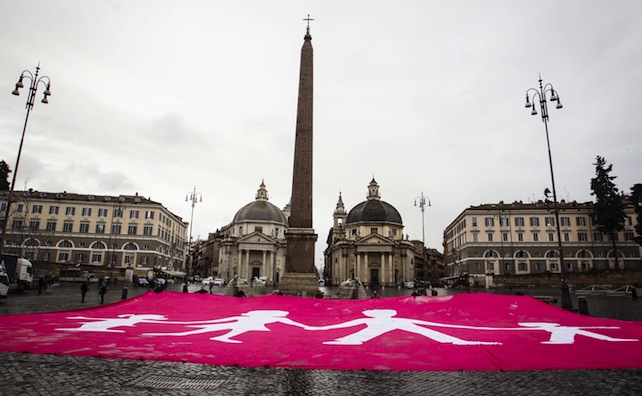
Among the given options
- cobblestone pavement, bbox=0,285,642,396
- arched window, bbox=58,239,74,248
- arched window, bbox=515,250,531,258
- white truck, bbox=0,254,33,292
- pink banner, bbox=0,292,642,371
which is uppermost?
arched window, bbox=58,239,74,248

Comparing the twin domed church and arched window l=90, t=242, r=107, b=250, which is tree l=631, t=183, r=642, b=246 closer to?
the twin domed church

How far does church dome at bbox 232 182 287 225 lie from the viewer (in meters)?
85.2

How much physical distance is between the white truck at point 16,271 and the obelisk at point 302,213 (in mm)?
17051

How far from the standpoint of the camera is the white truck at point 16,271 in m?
26.7

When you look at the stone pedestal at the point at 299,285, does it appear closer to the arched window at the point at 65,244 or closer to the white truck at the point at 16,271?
the white truck at the point at 16,271

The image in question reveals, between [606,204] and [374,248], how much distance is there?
3491 cm

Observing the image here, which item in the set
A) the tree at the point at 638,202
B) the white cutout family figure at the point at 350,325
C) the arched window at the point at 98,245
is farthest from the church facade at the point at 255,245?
the white cutout family figure at the point at 350,325

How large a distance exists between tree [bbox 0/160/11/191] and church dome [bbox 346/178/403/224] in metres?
57.9

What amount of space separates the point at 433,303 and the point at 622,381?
855 centimetres

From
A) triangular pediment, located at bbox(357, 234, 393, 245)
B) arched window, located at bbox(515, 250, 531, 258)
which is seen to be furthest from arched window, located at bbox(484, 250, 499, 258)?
triangular pediment, located at bbox(357, 234, 393, 245)

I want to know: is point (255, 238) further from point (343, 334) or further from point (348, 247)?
point (343, 334)

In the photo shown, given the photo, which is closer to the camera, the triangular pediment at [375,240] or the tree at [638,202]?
the tree at [638,202]

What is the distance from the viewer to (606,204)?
59.8m

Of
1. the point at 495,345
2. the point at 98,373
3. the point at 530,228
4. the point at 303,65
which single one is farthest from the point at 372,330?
the point at 530,228
